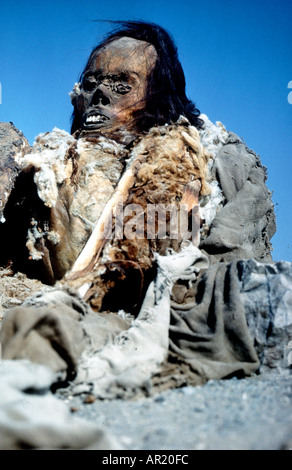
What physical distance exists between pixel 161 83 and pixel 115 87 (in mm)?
563

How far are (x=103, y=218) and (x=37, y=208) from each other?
689mm

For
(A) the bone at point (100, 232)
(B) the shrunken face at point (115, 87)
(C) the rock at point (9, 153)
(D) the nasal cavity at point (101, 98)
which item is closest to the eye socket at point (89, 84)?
(B) the shrunken face at point (115, 87)

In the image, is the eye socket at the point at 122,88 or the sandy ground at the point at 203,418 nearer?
the sandy ground at the point at 203,418

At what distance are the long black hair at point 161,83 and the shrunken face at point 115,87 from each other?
0.09 metres

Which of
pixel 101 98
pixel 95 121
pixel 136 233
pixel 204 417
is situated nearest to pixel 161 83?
pixel 101 98

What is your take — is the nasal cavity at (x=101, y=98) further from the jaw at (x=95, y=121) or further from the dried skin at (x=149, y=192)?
the dried skin at (x=149, y=192)

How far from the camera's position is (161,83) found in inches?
168

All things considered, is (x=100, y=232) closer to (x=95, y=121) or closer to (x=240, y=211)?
(x=240, y=211)

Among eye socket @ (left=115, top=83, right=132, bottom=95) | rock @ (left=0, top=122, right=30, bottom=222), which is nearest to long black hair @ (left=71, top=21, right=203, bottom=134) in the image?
eye socket @ (left=115, top=83, right=132, bottom=95)

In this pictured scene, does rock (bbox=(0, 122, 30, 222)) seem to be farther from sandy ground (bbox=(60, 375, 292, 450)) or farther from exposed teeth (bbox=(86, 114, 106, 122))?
sandy ground (bbox=(60, 375, 292, 450))

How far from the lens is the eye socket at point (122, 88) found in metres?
3.96

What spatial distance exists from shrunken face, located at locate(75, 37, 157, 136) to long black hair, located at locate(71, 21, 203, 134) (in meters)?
0.09

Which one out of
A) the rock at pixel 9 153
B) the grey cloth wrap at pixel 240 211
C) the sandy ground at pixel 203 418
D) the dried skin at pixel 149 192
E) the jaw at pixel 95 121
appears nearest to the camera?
the sandy ground at pixel 203 418
